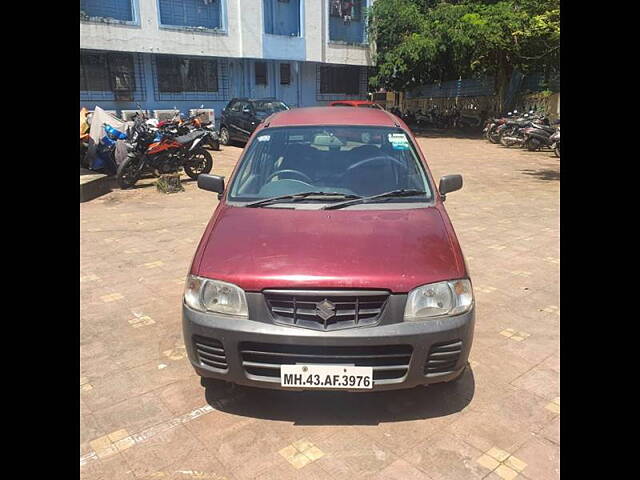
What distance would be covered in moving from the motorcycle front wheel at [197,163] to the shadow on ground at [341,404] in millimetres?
8484

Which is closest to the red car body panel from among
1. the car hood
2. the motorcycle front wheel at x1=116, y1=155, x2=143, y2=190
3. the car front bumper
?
the car hood

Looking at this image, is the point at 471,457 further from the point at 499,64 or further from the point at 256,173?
the point at 499,64

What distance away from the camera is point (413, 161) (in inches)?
148

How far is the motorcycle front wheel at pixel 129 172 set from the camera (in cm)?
982

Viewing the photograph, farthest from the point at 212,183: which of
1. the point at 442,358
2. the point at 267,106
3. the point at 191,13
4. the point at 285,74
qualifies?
the point at 285,74

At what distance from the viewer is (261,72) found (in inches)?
882

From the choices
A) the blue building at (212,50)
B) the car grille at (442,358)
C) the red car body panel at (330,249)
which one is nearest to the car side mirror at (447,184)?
the red car body panel at (330,249)

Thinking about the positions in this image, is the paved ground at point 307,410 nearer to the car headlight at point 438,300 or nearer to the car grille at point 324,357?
the car grille at point 324,357

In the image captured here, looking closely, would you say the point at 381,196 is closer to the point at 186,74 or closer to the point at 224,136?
the point at 224,136

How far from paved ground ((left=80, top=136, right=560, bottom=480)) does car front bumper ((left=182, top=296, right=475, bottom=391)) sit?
32cm

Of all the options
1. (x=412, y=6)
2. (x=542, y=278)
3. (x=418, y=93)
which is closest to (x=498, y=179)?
(x=542, y=278)

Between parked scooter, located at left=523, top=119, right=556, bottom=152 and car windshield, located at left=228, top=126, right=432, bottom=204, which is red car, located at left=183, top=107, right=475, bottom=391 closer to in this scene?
car windshield, located at left=228, top=126, right=432, bottom=204

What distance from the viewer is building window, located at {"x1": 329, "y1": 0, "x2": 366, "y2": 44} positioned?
23312mm

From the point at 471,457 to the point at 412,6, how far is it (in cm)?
2304
